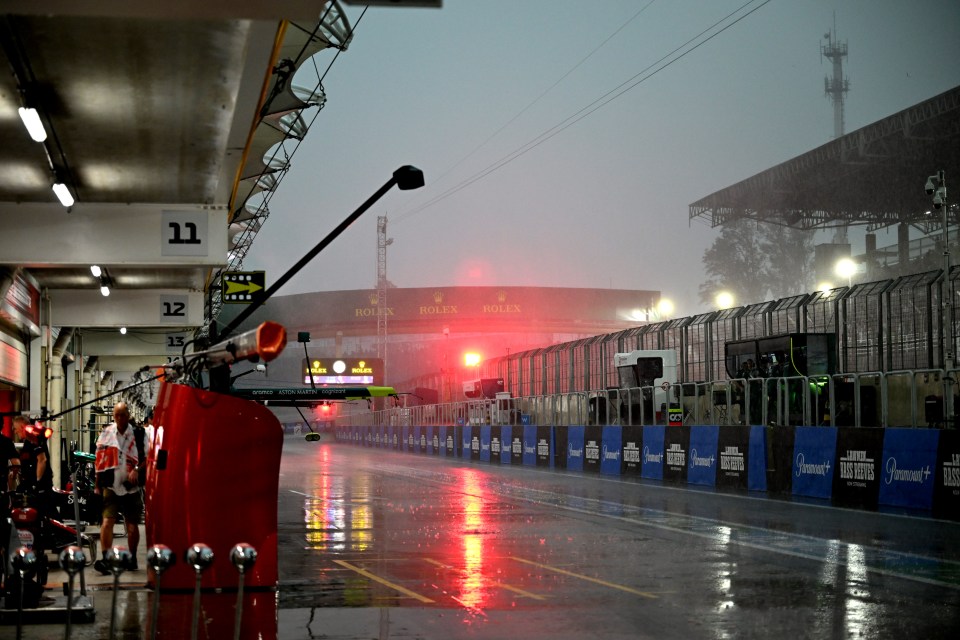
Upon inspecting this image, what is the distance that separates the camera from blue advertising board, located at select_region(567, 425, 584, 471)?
35.5 metres

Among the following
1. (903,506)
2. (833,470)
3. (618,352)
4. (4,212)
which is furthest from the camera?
(618,352)

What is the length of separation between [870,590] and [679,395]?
19539mm

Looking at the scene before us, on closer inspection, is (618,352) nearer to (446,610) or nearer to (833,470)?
(833,470)

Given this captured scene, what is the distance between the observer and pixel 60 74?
30.5 ft

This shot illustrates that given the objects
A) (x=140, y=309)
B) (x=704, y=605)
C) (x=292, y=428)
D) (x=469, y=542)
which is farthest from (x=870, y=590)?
(x=292, y=428)

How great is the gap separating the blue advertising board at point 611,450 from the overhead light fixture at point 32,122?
2376cm

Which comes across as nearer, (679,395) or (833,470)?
(833,470)

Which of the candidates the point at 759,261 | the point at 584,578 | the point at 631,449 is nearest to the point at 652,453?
the point at 631,449

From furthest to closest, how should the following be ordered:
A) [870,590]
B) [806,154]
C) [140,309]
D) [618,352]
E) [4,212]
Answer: [806,154] < [618,352] < [140,309] < [4,212] < [870,590]

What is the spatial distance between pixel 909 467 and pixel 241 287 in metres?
12.8

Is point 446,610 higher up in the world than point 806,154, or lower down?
lower down

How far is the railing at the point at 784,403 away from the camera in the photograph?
2045 centimetres

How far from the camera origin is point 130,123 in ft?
36.2

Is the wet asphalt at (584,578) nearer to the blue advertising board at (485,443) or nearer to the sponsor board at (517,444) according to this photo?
the sponsor board at (517,444)
